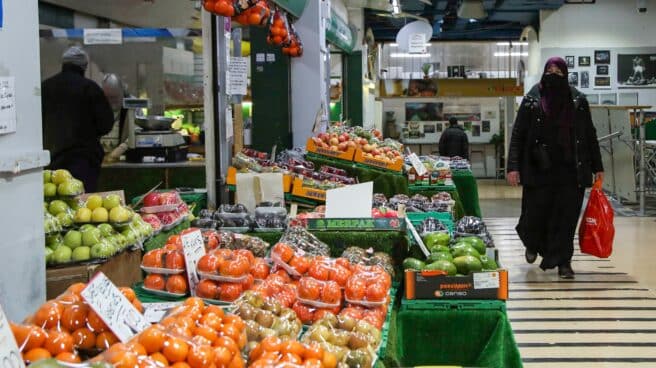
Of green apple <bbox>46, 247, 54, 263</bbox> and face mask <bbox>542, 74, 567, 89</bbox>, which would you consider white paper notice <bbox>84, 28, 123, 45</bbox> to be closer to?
face mask <bbox>542, 74, 567, 89</bbox>

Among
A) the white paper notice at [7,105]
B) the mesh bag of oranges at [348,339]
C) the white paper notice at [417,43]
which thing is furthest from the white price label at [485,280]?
the white paper notice at [417,43]

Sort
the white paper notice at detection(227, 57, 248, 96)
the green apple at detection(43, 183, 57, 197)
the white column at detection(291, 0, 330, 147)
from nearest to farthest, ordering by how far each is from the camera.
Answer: the green apple at detection(43, 183, 57, 197)
the white paper notice at detection(227, 57, 248, 96)
the white column at detection(291, 0, 330, 147)

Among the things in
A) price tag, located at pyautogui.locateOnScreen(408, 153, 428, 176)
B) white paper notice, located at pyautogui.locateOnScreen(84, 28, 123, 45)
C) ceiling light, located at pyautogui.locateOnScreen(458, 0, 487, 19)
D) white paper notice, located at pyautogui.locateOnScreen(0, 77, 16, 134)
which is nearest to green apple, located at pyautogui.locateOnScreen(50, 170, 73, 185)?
white paper notice, located at pyautogui.locateOnScreen(0, 77, 16, 134)

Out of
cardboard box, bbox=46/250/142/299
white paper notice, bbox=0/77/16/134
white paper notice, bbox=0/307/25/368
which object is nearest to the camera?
white paper notice, bbox=0/307/25/368

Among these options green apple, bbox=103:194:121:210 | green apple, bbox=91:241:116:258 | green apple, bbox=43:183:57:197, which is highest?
green apple, bbox=43:183:57:197

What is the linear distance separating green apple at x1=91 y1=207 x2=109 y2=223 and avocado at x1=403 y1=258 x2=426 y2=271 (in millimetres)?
1423

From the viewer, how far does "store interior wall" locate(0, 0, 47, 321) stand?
2916mm

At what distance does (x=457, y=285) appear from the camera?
3.87 meters

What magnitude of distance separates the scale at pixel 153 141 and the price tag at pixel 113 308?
515 centimetres

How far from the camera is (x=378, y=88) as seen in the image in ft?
80.2

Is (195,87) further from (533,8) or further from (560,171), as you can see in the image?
(533,8)

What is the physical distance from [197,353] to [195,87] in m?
8.28

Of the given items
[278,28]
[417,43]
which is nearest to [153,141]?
[278,28]

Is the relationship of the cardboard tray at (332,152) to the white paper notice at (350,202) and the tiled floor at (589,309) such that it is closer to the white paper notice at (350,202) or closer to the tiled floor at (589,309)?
the tiled floor at (589,309)
